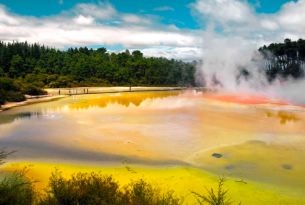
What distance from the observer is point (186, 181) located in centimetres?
808

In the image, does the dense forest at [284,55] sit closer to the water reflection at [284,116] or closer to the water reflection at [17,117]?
the water reflection at [284,116]

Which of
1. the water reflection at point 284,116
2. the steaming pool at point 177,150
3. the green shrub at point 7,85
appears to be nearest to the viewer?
the steaming pool at point 177,150

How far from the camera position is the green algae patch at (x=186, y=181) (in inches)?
279

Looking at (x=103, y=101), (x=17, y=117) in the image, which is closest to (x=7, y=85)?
(x=103, y=101)

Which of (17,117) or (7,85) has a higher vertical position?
(7,85)

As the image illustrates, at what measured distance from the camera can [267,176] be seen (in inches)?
335

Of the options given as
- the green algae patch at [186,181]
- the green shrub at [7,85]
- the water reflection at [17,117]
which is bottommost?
the green algae patch at [186,181]

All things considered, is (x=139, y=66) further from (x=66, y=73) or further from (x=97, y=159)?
(x=97, y=159)

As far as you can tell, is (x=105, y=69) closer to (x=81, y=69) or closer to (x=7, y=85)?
(x=81, y=69)

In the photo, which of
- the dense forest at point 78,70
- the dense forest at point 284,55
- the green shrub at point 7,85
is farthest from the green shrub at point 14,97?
the dense forest at point 284,55

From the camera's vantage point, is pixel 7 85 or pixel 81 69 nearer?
pixel 7 85

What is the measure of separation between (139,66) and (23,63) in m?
26.8

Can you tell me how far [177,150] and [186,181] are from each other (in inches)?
120

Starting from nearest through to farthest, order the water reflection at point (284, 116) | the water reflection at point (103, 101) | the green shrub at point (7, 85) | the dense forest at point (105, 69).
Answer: the water reflection at point (284, 116)
the water reflection at point (103, 101)
the green shrub at point (7, 85)
the dense forest at point (105, 69)
